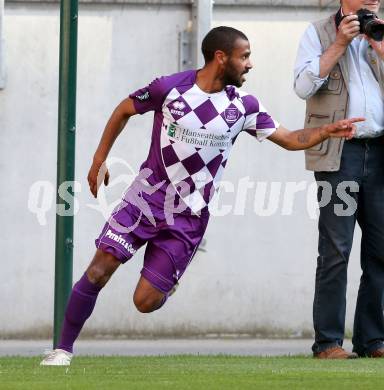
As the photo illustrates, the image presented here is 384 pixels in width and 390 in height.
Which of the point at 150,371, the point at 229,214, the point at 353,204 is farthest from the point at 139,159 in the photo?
the point at 150,371

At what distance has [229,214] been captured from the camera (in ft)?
42.1

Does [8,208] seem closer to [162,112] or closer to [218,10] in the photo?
[218,10]

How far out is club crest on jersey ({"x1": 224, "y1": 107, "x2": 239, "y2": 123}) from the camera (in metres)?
8.54

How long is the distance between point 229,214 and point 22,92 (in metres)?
→ 2.11

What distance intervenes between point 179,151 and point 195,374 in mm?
1420

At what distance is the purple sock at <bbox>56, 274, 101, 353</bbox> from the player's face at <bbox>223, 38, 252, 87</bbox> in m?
1.44

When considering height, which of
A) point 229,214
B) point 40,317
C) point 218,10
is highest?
point 218,10

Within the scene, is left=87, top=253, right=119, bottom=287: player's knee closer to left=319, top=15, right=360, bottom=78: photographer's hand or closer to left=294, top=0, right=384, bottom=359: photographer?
left=294, top=0, right=384, bottom=359: photographer

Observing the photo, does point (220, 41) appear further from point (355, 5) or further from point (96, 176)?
point (355, 5)

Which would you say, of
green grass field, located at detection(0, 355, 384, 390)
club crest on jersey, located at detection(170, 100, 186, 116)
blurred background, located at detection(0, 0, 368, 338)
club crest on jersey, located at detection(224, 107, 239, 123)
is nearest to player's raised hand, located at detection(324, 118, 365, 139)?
club crest on jersey, located at detection(224, 107, 239, 123)

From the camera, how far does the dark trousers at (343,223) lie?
938 centimetres

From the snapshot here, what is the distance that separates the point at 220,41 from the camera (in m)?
8.62

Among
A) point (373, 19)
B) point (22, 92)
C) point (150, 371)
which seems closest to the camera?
point (150, 371)

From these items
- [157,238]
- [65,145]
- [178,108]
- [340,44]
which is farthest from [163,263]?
[340,44]
